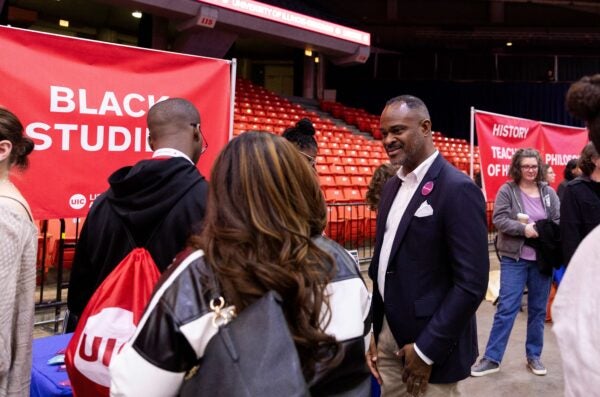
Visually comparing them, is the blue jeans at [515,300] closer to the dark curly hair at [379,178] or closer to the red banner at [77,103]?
the dark curly hair at [379,178]

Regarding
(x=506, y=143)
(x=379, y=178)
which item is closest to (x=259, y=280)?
(x=379, y=178)

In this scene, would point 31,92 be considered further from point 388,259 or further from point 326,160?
point 326,160

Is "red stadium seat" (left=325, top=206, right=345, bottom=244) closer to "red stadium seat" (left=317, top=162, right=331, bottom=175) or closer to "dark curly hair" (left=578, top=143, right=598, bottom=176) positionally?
"red stadium seat" (left=317, top=162, right=331, bottom=175)

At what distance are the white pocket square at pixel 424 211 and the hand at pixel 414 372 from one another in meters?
0.48

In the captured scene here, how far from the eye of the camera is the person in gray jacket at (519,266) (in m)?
3.86

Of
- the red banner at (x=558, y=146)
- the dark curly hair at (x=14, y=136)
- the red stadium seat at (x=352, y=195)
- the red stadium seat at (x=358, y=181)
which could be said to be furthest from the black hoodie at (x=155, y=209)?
the red stadium seat at (x=358, y=181)

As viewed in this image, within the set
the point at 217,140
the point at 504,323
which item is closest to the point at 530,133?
the point at 504,323

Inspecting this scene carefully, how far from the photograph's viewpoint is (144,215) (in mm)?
1633

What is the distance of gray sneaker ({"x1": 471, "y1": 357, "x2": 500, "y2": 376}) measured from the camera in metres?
3.86

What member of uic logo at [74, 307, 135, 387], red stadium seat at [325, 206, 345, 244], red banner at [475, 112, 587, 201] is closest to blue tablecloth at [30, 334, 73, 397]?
uic logo at [74, 307, 135, 387]

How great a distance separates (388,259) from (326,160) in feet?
28.5

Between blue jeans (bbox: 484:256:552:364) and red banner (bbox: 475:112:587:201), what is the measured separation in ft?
3.69

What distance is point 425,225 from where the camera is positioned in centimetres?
204

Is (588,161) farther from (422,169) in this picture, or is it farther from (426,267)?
(426,267)
